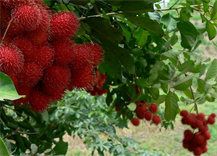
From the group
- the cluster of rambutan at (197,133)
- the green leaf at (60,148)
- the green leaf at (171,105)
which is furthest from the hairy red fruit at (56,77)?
the cluster of rambutan at (197,133)

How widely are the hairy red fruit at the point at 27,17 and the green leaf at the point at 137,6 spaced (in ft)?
0.69

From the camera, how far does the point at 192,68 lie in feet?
2.93

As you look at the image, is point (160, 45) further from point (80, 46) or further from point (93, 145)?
point (93, 145)

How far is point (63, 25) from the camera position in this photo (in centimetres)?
44

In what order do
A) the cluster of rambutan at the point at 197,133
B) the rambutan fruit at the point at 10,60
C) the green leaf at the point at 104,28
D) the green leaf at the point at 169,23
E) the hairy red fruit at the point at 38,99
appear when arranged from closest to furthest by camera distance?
the rambutan fruit at the point at 10,60 → the hairy red fruit at the point at 38,99 → the green leaf at the point at 104,28 → the green leaf at the point at 169,23 → the cluster of rambutan at the point at 197,133

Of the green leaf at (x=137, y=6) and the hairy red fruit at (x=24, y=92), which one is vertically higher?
the green leaf at (x=137, y=6)

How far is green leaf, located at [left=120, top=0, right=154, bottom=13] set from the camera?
55 centimetres

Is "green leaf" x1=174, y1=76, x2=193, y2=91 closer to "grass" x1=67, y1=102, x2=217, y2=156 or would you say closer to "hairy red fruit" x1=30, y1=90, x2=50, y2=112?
"hairy red fruit" x1=30, y1=90, x2=50, y2=112

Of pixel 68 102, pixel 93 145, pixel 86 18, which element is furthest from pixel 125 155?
pixel 86 18

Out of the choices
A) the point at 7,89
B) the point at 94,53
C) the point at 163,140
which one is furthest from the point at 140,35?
the point at 163,140

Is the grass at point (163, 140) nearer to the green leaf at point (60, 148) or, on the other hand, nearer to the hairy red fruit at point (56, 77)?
the green leaf at point (60, 148)

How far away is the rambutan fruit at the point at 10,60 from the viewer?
0.37 meters

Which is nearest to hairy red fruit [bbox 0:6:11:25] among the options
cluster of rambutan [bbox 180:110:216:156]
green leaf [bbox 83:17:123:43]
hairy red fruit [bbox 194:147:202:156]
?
green leaf [bbox 83:17:123:43]

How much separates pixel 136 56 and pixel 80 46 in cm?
40
